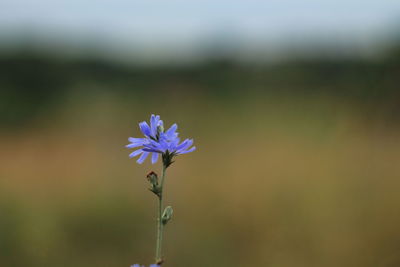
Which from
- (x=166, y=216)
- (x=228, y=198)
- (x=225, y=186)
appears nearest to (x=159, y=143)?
(x=166, y=216)

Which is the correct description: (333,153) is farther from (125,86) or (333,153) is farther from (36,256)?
(125,86)

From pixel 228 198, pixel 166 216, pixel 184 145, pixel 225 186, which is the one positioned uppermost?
pixel 225 186

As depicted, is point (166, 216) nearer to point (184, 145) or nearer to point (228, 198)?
point (184, 145)

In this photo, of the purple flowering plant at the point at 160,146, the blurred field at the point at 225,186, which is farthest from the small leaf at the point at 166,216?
the blurred field at the point at 225,186

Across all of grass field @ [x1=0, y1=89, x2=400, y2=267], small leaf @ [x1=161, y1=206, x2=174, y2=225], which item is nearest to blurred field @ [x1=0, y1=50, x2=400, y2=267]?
grass field @ [x1=0, y1=89, x2=400, y2=267]

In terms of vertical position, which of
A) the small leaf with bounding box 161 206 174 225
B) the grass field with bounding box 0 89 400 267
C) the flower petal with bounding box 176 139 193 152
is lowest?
the small leaf with bounding box 161 206 174 225

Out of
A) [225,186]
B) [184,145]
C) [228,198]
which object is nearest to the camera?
[184,145]

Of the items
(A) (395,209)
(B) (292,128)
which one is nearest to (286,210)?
(A) (395,209)

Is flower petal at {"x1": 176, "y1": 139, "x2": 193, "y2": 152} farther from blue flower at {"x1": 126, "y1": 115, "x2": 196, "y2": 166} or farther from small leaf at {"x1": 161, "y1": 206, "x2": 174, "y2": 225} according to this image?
small leaf at {"x1": 161, "y1": 206, "x2": 174, "y2": 225}
